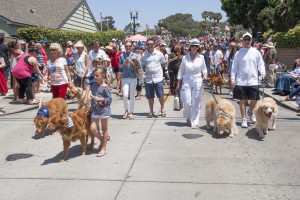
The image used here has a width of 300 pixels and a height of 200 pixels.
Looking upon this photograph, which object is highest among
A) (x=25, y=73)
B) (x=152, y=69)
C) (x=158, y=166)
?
(x=152, y=69)

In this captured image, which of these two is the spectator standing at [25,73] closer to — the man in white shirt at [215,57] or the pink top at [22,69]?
the pink top at [22,69]

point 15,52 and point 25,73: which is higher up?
point 15,52

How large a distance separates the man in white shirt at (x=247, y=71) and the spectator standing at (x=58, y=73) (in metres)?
3.75

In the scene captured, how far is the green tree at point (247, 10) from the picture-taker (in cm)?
4229

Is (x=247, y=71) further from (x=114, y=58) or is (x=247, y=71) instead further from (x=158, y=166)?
(x=114, y=58)

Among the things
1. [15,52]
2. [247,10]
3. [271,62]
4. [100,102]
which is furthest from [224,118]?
[247,10]

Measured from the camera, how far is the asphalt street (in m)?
4.86

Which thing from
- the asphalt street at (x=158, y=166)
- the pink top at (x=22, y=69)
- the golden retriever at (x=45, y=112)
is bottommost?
the asphalt street at (x=158, y=166)

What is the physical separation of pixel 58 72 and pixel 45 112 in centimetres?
175

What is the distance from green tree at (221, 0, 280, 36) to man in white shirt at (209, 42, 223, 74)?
25467mm

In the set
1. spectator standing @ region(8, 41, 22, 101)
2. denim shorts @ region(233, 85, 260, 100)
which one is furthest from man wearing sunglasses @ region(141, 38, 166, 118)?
spectator standing @ region(8, 41, 22, 101)

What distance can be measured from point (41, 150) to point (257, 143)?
4014mm

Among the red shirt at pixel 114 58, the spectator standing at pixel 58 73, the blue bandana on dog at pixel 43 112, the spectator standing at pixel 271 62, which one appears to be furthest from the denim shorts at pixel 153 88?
the spectator standing at pixel 271 62

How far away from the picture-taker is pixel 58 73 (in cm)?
845
